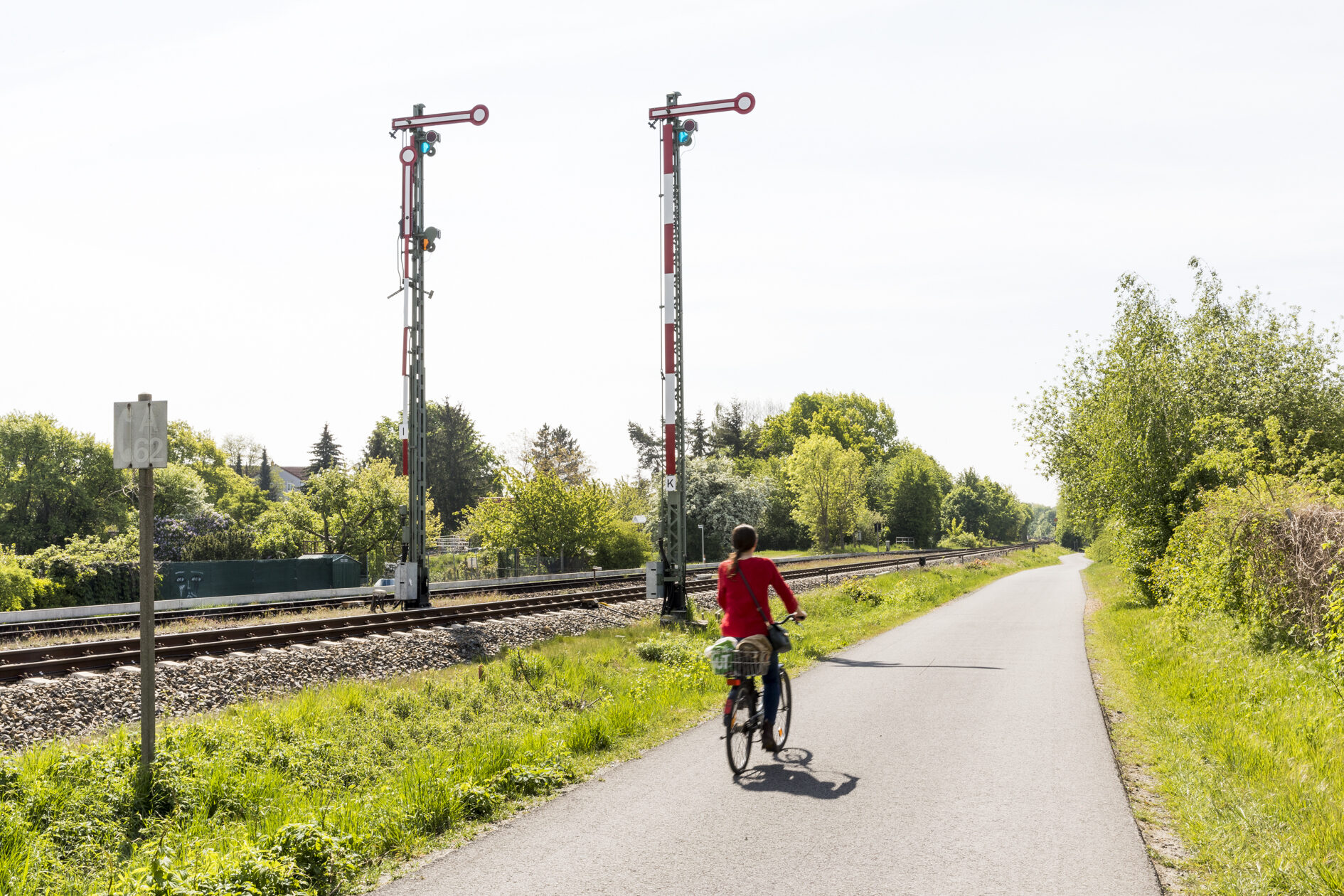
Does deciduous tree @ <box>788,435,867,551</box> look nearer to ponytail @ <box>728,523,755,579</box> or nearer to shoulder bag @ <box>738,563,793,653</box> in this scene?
shoulder bag @ <box>738,563,793,653</box>

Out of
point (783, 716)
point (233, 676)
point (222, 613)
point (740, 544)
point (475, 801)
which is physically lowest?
point (222, 613)

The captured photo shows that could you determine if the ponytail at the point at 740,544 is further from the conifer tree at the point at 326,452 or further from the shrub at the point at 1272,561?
the conifer tree at the point at 326,452

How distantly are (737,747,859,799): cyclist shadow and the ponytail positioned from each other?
1.61 m

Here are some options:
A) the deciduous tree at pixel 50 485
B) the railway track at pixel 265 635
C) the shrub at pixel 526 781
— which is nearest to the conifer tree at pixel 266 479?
the deciduous tree at pixel 50 485

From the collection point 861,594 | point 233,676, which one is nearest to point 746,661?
point 233,676

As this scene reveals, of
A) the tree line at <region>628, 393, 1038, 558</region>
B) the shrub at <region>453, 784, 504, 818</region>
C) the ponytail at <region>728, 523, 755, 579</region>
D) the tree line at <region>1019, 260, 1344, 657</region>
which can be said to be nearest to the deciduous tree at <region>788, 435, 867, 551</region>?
the tree line at <region>628, 393, 1038, 558</region>

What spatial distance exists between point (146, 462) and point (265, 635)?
9.60 m

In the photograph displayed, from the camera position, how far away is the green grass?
5.30 metres

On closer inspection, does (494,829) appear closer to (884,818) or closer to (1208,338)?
(884,818)

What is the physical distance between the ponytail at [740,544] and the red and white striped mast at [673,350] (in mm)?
11926

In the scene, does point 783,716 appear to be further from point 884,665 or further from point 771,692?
point 884,665

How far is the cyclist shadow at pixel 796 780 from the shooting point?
6793 millimetres

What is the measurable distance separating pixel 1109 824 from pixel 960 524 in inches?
4519

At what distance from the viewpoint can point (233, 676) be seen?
12969 millimetres
